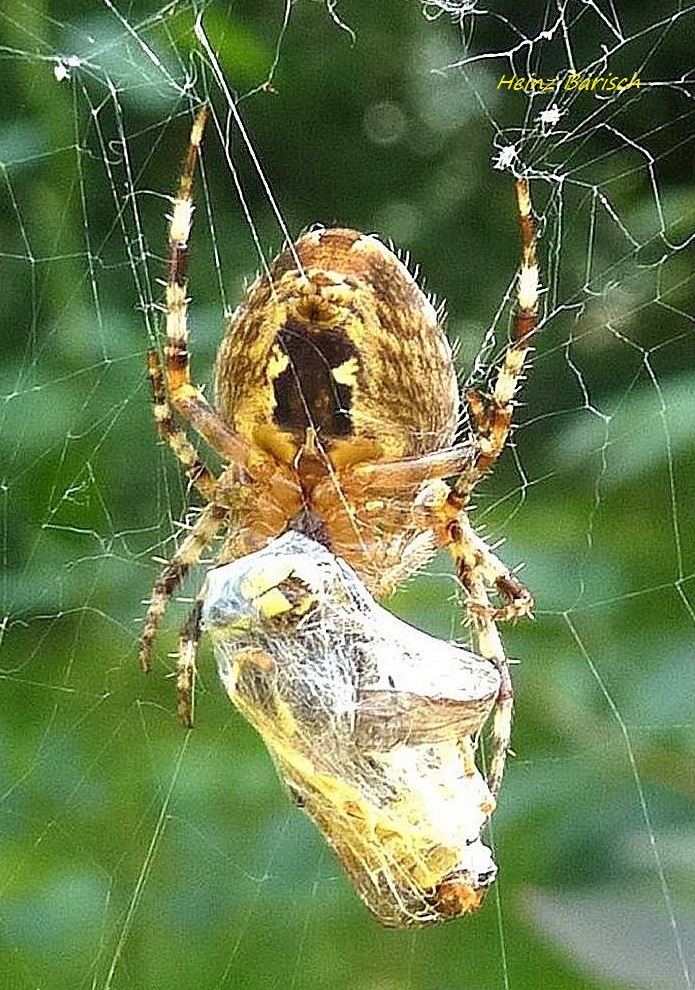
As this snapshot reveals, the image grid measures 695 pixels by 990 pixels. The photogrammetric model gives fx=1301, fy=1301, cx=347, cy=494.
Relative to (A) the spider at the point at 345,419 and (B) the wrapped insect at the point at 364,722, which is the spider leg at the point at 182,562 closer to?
(A) the spider at the point at 345,419

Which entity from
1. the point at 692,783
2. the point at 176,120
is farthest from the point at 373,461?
the point at 176,120

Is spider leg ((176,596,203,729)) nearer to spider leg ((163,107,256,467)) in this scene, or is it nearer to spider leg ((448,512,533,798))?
spider leg ((163,107,256,467))

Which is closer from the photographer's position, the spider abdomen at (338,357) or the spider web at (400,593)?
the spider abdomen at (338,357)

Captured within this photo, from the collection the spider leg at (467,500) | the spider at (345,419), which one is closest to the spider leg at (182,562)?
the spider at (345,419)

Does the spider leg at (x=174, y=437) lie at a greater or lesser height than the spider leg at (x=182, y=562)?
greater

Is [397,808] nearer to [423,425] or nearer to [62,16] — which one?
[423,425]

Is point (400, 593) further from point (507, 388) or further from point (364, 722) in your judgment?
point (364, 722)
